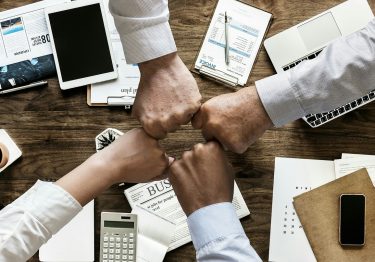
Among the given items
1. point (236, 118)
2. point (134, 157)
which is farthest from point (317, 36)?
point (134, 157)

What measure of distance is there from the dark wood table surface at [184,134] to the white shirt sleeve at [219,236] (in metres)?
0.22

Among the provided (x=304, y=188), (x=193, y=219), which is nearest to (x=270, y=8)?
(x=304, y=188)

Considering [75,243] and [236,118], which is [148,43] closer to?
[236,118]

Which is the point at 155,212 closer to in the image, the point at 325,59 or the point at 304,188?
the point at 304,188

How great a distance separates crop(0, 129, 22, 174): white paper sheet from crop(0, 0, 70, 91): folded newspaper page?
0.12 meters

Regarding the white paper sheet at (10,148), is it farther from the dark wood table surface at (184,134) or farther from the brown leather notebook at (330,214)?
the brown leather notebook at (330,214)

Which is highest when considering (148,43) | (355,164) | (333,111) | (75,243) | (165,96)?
(148,43)

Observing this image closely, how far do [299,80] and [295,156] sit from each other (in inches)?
10.0

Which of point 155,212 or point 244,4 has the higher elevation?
point 244,4

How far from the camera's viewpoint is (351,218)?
52.0 inches

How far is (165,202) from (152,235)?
0.09 meters

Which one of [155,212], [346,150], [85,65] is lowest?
[155,212]

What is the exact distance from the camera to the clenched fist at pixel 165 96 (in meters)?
1.29

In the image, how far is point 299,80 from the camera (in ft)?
3.97
